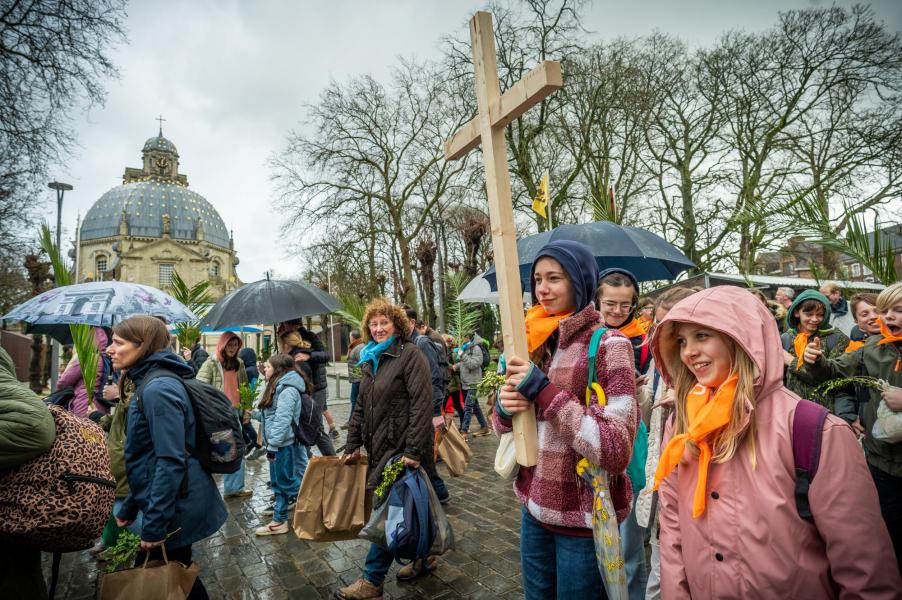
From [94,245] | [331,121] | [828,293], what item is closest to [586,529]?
[828,293]

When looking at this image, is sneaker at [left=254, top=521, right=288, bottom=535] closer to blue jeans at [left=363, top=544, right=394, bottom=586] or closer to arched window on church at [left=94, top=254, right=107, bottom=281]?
blue jeans at [left=363, top=544, right=394, bottom=586]

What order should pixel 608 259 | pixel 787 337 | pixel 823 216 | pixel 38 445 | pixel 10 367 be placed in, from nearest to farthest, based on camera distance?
1. pixel 38 445
2. pixel 10 367
3. pixel 823 216
4. pixel 787 337
5. pixel 608 259

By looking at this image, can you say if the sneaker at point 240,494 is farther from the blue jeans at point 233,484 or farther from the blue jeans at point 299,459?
the blue jeans at point 299,459

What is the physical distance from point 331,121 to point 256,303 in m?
14.7

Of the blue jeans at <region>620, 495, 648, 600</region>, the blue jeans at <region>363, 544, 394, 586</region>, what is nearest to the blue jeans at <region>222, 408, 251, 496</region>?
the blue jeans at <region>363, 544, 394, 586</region>

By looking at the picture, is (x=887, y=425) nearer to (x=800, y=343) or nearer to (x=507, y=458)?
(x=800, y=343)

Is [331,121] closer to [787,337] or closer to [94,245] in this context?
[787,337]

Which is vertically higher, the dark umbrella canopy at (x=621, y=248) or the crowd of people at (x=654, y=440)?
the dark umbrella canopy at (x=621, y=248)

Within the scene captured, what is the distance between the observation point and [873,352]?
2699 mm

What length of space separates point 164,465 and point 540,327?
205cm

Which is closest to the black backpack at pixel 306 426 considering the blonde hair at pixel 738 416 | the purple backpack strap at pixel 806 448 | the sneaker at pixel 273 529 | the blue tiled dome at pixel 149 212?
the sneaker at pixel 273 529

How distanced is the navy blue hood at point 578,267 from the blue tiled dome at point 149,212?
101118 millimetres

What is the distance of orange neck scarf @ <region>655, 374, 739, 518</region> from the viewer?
4.74ft

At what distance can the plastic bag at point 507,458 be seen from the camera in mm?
1919
